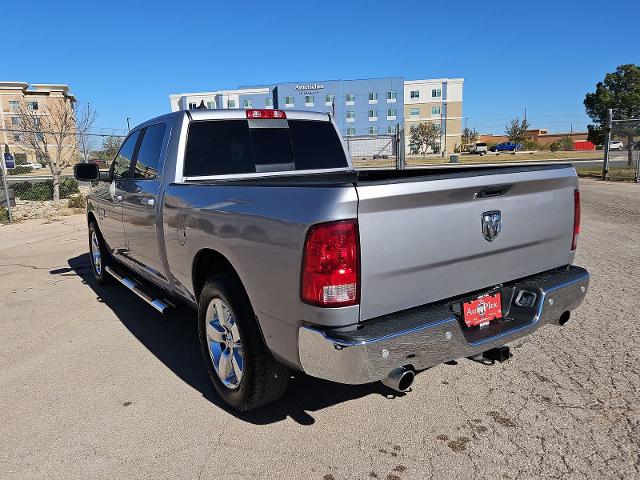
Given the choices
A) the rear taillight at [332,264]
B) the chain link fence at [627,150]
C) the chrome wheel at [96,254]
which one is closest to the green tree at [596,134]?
the chain link fence at [627,150]

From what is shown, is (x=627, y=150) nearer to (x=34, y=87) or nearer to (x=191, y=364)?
(x=191, y=364)

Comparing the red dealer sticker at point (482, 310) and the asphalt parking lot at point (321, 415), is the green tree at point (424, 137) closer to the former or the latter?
the asphalt parking lot at point (321, 415)

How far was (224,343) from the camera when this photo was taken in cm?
313

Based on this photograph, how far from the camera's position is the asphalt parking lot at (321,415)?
8.39 feet

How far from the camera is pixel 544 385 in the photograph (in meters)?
3.27

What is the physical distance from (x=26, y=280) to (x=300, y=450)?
5.86 metres

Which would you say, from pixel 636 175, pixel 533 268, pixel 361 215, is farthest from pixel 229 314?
pixel 636 175

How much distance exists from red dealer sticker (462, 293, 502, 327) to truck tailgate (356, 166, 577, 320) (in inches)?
3.2

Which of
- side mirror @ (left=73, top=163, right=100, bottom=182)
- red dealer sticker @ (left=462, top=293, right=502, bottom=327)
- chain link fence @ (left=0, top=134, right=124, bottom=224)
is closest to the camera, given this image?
red dealer sticker @ (left=462, top=293, right=502, bottom=327)

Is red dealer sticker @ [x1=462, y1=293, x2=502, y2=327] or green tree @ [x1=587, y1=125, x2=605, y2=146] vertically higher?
green tree @ [x1=587, y1=125, x2=605, y2=146]

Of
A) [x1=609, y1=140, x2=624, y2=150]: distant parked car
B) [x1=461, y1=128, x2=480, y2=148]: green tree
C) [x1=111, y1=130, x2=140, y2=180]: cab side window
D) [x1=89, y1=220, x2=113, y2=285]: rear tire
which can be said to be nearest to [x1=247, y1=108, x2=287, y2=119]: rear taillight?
[x1=111, y1=130, x2=140, y2=180]: cab side window

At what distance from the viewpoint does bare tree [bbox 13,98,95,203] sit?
16719mm

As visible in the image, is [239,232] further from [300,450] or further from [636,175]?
[636,175]

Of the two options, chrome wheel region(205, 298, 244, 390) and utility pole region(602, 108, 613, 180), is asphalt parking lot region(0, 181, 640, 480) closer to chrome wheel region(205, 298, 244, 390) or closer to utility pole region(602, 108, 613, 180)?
chrome wheel region(205, 298, 244, 390)
